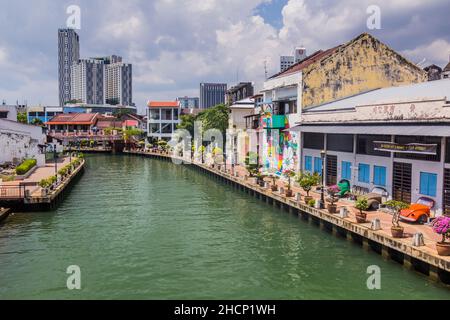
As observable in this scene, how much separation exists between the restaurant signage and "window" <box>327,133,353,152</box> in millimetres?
4938

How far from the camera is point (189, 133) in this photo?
92625 mm

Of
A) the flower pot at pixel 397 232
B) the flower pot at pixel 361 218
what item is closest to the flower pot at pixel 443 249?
the flower pot at pixel 397 232

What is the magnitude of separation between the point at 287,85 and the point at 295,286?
29.6 meters

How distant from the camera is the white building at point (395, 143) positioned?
24406mm

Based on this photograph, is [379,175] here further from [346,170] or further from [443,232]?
[443,232]

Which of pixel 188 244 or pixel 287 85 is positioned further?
pixel 287 85

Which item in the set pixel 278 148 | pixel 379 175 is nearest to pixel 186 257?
pixel 379 175

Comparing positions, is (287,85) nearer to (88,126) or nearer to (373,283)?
(373,283)

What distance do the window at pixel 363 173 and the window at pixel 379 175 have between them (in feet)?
2.67

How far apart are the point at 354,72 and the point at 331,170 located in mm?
10861

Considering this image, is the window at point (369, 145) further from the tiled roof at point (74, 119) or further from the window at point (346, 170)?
the tiled roof at point (74, 119)

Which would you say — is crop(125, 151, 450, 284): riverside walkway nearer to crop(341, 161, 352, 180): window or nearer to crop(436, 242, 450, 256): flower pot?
crop(436, 242, 450, 256): flower pot

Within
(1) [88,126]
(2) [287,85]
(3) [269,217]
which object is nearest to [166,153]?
(1) [88,126]
